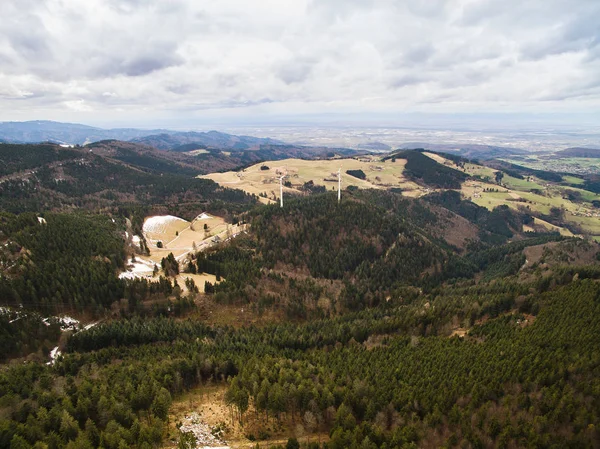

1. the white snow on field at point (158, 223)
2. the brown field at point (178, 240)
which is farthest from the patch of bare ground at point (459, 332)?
the white snow on field at point (158, 223)

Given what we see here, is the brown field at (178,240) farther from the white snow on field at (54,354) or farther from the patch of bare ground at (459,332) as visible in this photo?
the patch of bare ground at (459,332)

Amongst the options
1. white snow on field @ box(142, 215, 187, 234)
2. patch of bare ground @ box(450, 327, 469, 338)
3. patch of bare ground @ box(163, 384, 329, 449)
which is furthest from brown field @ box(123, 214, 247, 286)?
patch of bare ground @ box(450, 327, 469, 338)

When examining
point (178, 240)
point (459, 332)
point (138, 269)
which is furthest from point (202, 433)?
point (178, 240)

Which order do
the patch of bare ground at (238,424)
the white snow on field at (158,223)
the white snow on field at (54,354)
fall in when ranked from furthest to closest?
the white snow on field at (158,223) < the white snow on field at (54,354) < the patch of bare ground at (238,424)

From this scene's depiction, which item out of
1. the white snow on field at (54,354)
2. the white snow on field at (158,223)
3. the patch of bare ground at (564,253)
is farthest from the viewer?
the white snow on field at (158,223)

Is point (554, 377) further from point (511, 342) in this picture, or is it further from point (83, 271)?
point (83, 271)

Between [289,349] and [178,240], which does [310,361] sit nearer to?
[289,349]

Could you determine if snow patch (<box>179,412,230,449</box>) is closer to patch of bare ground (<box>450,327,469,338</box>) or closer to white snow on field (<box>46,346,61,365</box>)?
white snow on field (<box>46,346,61,365</box>)
